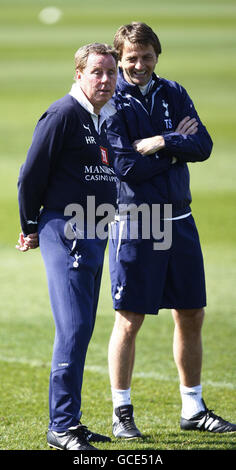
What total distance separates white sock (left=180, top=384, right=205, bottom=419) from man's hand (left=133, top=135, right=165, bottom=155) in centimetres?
135

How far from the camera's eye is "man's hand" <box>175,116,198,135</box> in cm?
485

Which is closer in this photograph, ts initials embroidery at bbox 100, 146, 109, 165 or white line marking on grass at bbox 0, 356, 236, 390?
ts initials embroidery at bbox 100, 146, 109, 165

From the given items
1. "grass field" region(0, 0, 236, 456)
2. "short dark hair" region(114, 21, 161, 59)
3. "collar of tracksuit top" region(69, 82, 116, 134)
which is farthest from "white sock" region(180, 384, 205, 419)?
"short dark hair" region(114, 21, 161, 59)

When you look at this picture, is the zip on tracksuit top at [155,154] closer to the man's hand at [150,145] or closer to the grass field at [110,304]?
the man's hand at [150,145]

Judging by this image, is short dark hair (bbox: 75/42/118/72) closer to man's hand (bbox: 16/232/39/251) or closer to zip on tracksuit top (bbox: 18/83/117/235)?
zip on tracksuit top (bbox: 18/83/117/235)

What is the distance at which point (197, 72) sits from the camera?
24656mm

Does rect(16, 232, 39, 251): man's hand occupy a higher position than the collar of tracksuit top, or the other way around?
the collar of tracksuit top

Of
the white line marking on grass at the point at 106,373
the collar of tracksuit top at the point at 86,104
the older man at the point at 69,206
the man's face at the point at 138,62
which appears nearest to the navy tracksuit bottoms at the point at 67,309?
the older man at the point at 69,206

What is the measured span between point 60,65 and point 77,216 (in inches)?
934

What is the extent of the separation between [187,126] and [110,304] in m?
3.94

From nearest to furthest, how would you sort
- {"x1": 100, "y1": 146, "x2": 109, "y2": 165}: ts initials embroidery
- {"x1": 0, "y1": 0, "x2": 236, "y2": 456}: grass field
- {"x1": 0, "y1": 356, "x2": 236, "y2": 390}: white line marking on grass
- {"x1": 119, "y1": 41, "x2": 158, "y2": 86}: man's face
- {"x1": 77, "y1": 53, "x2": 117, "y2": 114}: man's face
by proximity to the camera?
{"x1": 77, "y1": 53, "x2": 117, "y2": 114}: man's face → {"x1": 100, "y1": 146, "x2": 109, "y2": 165}: ts initials embroidery → {"x1": 119, "y1": 41, "x2": 158, "y2": 86}: man's face → {"x1": 0, "y1": 0, "x2": 236, "y2": 456}: grass field → {"x1": 0, "y1": 356, "x2": 236, "y2": 390}: white line marking on grass

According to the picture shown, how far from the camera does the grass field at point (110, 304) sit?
520 centimetres

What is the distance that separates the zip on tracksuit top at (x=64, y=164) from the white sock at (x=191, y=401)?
131 centimetres
